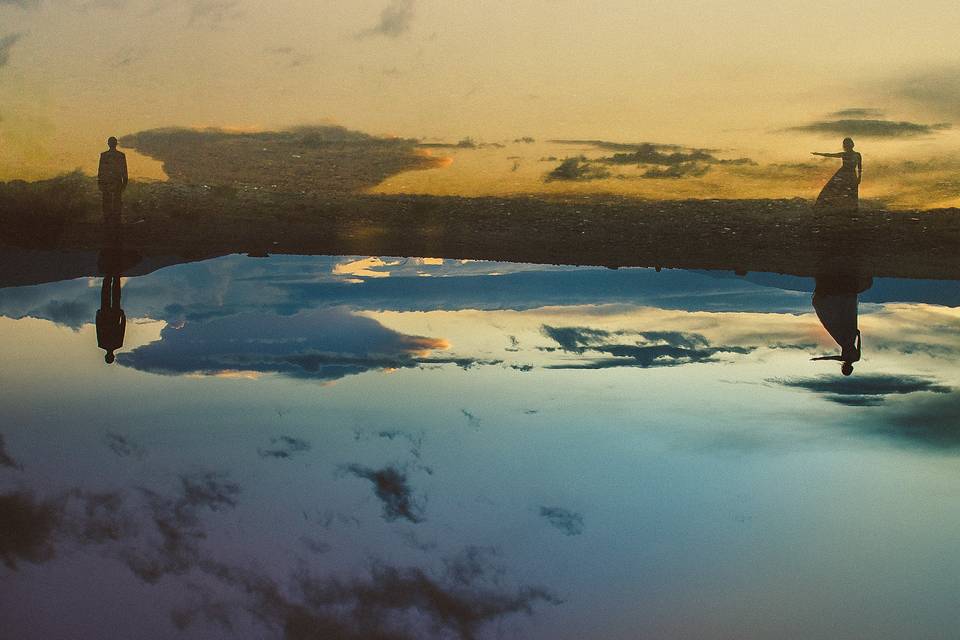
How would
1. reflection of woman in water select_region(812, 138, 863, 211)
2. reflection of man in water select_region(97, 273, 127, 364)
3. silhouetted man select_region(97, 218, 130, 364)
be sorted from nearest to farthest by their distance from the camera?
1. reflection of man in water select_region(97, 273, 127, 364)
2. silhouetted man select_region(97, 218, 130, 364)
3. reflection of woman in water select_region(812, 138, 863, 211)

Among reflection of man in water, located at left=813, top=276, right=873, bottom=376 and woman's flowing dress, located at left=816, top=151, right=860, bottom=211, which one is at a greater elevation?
woman's flowing dress, located at left=816, top=151, right=860, bottom=211

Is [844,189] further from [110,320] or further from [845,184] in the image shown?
[110,320]

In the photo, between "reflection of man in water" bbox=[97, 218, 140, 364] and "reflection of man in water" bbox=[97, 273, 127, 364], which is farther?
"reflection of man in water" bbox=[97, 218, 140, 364]

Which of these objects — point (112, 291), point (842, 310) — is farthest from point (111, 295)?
point (842, 310)

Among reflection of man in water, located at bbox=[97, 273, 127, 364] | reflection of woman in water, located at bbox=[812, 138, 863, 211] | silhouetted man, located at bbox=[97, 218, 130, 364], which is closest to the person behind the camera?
reflection of man in water, located at bbox=[97, 273, 127, 364]

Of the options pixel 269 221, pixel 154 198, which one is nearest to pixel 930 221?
pixel 269 221

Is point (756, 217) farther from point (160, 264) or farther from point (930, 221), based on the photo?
point (160, 264)

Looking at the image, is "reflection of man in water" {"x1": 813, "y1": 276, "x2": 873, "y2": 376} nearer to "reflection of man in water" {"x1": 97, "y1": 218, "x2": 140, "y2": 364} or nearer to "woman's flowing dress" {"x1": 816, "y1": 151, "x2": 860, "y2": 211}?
"woman's flowing dress" {"x1": 816, "y1": 151, "x2": 860, "y2": 211}

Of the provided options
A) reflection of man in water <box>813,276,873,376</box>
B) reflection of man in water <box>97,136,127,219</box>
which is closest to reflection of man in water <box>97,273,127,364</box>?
reflection of man in water <box>97,136,127,219</box>

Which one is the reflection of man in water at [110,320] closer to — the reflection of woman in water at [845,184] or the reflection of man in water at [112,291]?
the reflection of man in water at [112,291]
